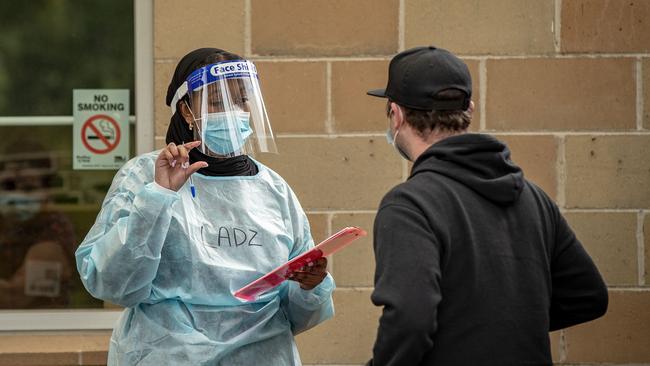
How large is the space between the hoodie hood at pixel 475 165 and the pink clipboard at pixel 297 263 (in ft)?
1.13

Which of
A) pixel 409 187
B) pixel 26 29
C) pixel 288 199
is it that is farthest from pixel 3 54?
pixel 409 187

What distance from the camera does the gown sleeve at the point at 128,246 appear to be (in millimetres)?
2766

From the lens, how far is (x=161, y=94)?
446 centimetres

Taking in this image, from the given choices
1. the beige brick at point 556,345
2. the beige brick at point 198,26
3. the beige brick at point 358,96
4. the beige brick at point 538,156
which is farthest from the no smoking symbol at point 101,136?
the beige brick at point 556,345

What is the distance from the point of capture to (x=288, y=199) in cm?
313

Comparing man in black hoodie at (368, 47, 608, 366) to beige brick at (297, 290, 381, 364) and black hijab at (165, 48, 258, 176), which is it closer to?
black hijab at (165, 48, 258, 176)

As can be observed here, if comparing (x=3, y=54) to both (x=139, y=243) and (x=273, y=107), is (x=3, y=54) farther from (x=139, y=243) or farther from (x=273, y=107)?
(x=139, y=243)

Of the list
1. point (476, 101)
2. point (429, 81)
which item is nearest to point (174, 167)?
point (429, 81)

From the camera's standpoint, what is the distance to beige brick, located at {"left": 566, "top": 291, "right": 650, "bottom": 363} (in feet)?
14.7

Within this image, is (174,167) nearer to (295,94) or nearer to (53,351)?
(295,94)

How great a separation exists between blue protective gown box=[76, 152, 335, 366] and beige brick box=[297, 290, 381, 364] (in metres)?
1.40

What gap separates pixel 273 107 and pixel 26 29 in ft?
3.96

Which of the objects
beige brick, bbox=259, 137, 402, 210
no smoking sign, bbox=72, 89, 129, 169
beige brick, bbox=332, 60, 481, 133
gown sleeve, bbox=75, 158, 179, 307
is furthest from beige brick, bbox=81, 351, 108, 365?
gown sleeve, bbox=75, 158, 179, 307

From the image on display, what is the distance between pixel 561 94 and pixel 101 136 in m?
2.04
